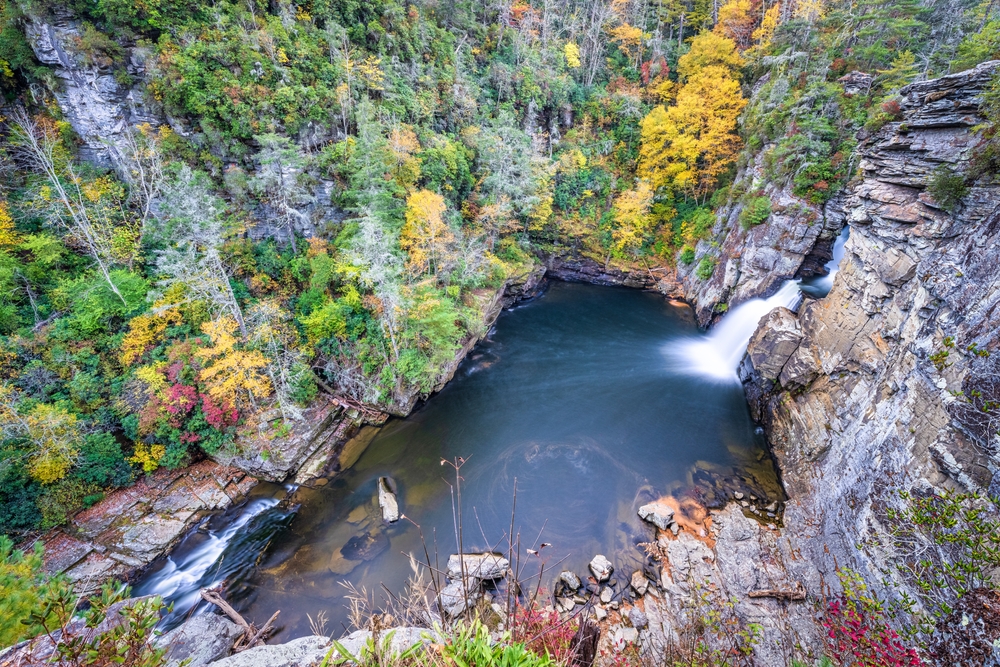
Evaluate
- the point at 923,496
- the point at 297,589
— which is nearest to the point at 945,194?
the point at 923,496

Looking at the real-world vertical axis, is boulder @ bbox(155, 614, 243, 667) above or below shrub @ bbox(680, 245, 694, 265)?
below

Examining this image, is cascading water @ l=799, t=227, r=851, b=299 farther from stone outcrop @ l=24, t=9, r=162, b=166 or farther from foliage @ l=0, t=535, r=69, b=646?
stone outcrop @ l=24, t=9, r=162, b=166

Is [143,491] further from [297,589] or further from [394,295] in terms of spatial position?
[394,295]

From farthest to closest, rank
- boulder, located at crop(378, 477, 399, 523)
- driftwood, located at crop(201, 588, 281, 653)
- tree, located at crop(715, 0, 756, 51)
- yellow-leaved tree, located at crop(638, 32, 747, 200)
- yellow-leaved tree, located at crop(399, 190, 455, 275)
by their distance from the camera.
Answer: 1. tree, located at crop(715, 0, 756, 51)
2. yellow-leaved tree, located at crop(638, 32, 747, 200)
3. yellow-leaved tree, located at crop(399, 190, 455, 275)
4. boulder, located at crop(378, 477, 399, 523)
5. driftwood, located at crop(201, 588, 281, 653)

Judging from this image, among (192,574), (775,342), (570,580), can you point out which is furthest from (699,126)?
(192,574)

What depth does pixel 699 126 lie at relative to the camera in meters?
23.5

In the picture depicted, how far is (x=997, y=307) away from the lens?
7.62m

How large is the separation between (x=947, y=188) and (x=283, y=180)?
73.5 ft

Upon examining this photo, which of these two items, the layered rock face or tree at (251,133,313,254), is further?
tree at (251,133,313,254)

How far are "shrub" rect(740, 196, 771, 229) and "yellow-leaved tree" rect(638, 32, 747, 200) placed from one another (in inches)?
201

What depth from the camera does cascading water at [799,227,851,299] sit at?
16.1 meters

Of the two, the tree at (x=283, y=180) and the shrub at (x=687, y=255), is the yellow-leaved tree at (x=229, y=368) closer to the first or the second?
the tree at (x=283, y=180)

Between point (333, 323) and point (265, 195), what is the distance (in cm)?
680

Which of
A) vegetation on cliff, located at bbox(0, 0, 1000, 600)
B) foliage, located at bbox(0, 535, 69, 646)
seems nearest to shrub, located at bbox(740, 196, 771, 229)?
vegetation on cliff, located at bbox(0, 0, 1000, 600)
